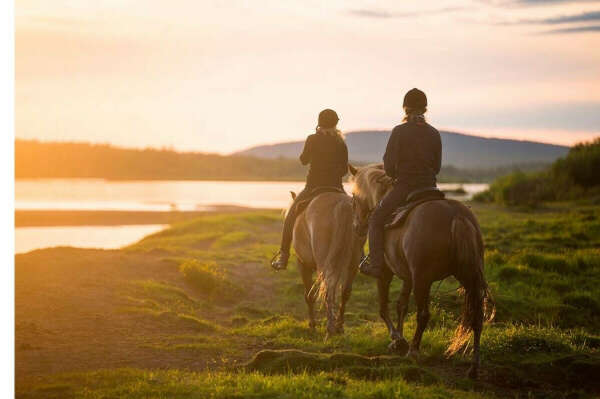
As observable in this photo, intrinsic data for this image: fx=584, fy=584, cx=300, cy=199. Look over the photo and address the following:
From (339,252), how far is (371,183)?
138cm

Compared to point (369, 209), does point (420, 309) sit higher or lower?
lower

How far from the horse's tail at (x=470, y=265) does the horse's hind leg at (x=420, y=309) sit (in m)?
0.47

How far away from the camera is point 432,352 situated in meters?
8.48

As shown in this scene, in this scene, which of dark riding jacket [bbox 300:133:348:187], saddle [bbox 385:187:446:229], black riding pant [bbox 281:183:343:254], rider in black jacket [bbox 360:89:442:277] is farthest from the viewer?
black riding pant [bbox 281:183:343:254]

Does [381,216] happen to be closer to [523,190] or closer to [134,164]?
[523,190]

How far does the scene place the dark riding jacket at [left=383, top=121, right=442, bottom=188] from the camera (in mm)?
8258

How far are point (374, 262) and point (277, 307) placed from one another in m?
5.57

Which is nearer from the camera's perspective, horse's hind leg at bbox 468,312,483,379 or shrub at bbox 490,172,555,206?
horse's hind leg at bbox 468,312,483,379

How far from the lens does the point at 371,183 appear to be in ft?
30.2

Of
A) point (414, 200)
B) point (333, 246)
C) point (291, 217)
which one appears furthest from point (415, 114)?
point (291, 217)

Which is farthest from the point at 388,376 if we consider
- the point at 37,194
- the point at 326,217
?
the point at 37,194

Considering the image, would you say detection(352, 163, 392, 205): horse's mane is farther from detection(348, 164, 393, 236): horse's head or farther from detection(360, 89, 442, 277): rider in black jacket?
detection(360, 89, 442, 277): rider in black jacket

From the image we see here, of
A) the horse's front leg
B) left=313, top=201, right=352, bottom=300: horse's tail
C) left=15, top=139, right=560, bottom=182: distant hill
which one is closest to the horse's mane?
left=313, top=201, right=352, bottom=300: horse's tail
